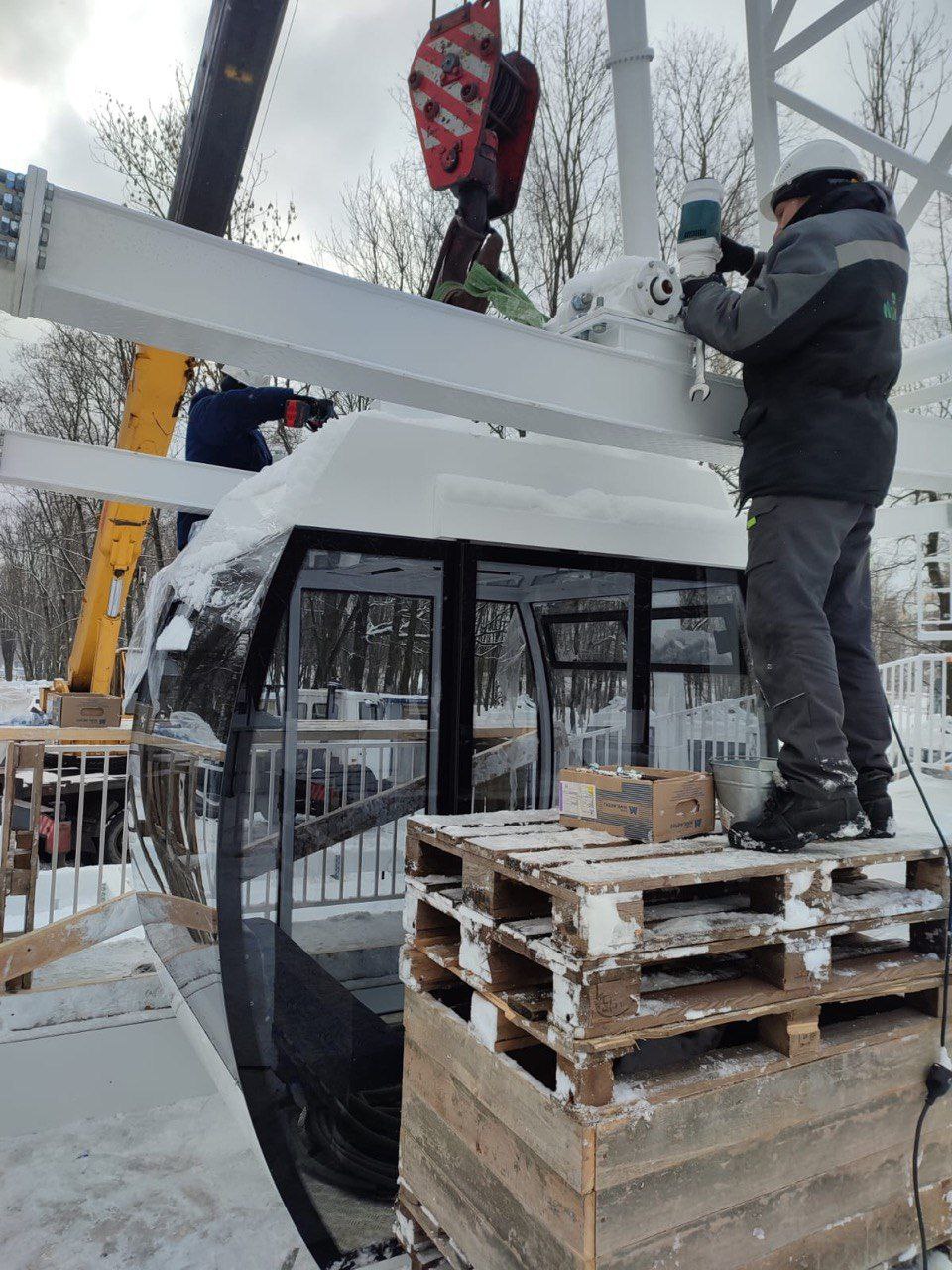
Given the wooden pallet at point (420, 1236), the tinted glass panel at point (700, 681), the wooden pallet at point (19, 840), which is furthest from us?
the wooden pallet at point (19, 840)

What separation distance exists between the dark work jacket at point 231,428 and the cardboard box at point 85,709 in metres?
3.86

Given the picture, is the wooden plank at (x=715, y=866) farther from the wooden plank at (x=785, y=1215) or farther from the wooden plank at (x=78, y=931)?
the wooden plank at (x=78, y=931)

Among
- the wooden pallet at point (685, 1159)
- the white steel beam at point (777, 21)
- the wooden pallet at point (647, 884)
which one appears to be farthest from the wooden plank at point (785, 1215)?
the white steel beam at point (777, 21)

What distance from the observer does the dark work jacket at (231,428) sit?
516 centimetres

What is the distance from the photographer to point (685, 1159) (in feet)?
5.70

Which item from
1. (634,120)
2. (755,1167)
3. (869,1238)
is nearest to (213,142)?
(634,120)

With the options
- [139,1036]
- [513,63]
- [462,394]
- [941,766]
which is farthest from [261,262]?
[941,766]

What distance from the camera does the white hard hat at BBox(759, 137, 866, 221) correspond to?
2.59 metres

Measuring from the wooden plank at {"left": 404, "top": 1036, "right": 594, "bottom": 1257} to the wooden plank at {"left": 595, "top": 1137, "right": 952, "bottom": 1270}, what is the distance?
83mm

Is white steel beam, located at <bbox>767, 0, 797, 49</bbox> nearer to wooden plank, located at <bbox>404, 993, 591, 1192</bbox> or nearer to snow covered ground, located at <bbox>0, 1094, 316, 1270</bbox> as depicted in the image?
wooden plank, located at <bbox>404, 993, 591, 1192</bbox>

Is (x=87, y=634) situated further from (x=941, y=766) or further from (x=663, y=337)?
(x=941, y=766)

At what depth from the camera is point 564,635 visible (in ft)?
11.9

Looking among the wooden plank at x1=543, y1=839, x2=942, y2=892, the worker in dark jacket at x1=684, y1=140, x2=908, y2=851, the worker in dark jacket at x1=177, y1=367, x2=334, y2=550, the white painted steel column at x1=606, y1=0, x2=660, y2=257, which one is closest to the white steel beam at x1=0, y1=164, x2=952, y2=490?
→ the worker in dark jacket at x1=684, y1=140, x2=908, y2=851

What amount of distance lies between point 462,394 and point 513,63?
303cm
